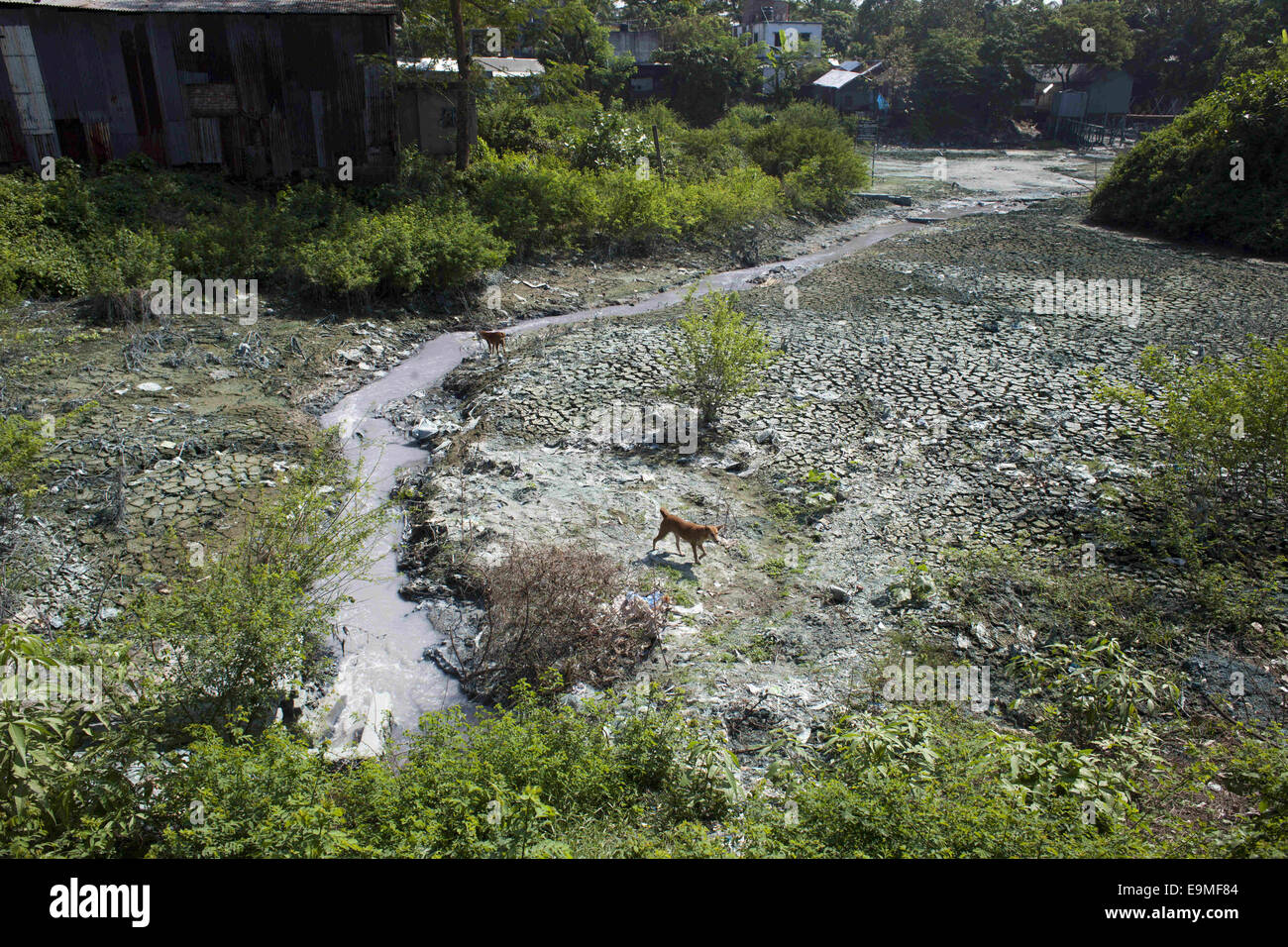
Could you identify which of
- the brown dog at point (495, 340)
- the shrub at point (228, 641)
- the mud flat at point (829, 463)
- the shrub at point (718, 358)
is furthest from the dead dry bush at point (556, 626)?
the brown dog at point (495, 340)

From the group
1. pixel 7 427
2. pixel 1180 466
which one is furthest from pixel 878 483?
pixel 7 427

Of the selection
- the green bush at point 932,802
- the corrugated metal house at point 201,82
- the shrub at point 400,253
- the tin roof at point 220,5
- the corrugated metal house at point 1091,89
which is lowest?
the green bush at point 932,802

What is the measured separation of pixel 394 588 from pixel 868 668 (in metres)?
4.23

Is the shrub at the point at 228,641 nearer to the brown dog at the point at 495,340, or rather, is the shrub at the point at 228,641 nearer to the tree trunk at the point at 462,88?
the brown dog at the point at 495,340

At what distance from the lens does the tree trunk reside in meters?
16.5

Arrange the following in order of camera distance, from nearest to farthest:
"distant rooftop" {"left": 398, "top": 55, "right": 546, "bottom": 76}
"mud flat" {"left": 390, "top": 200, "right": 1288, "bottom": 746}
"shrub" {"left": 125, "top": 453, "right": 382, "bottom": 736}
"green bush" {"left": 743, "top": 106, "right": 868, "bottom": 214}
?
"shrub" {"left": 125, "top": 453, "right": 382, "bottom": 736}
"mud flat" {"left": 390, "top": 200, "right": 1288, "bottom": 746}
"distant rooftop" {"left": 398, "top": 55, "right": 546, "bottom": 76}
"green bush" {"left": 743, "top": 106, "right": 868, "bottom": 214}

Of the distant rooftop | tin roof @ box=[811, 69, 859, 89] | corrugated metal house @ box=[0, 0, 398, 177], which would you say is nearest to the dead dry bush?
corrugated metal house @ box=[0, 0, 398, 177]

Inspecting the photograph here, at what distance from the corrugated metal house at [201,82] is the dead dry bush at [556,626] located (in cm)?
1458

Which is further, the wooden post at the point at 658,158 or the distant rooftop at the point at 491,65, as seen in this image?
the wooden post at the point at 658,158

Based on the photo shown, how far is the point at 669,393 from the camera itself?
32.5 ft

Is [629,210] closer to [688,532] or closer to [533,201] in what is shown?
[533,201]

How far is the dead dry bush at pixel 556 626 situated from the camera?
5.88m

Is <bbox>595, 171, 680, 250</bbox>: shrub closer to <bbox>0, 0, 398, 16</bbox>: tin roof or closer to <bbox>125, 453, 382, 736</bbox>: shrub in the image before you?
<bbox>0, 0, 398, 16</bbox>: tin roof

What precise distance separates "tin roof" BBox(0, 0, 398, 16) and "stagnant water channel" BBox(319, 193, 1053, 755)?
8.21 metres
